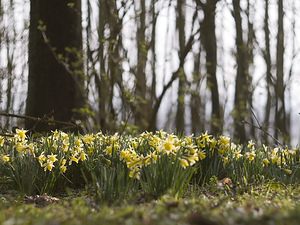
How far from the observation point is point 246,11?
15.0 m

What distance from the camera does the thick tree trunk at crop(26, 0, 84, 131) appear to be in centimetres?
836

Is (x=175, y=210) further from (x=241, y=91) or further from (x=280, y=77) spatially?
(x=280, y=77)

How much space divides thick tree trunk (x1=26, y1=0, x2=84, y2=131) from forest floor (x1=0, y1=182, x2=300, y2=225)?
4068 mm

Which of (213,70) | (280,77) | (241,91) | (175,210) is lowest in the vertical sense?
(175,210)

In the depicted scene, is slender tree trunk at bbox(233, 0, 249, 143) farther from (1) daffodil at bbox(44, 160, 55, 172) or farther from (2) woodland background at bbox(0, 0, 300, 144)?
(1) daffodil at bbox(44, 160, 55, 172)

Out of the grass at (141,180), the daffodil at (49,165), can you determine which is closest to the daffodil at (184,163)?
the grass at (141,180)

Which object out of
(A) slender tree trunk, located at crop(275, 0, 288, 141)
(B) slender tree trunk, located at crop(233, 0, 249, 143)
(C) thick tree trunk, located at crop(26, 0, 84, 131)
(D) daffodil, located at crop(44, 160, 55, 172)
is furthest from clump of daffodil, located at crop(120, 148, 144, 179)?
(A) slender tree trunk, located at crop(275, 0, 288, 141)

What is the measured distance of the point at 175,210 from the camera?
111 inches

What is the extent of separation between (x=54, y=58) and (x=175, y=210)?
627 cm

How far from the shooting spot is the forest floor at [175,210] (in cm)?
233

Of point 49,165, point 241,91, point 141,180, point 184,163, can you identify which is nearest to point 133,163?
point 141,180

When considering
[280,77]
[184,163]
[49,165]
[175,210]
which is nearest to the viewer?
[175,210]

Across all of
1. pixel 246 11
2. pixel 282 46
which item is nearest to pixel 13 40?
pixel 246 11

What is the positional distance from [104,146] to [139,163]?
1329mm
